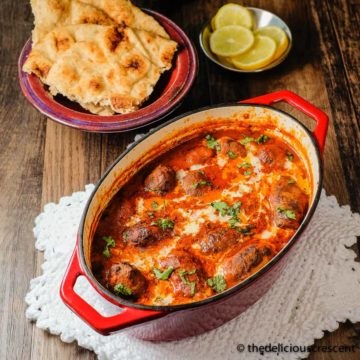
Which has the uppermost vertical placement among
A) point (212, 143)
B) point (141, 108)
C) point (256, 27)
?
point (256, 27)

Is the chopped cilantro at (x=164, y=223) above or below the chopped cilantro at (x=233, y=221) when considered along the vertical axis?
below

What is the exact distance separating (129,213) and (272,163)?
64 cm

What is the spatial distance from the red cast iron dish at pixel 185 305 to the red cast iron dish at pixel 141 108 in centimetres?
27

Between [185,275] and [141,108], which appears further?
[141,108]

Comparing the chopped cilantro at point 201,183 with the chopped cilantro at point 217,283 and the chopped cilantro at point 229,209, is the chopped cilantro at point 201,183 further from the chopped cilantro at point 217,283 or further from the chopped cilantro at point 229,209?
the chopped cilantro at point 217,283

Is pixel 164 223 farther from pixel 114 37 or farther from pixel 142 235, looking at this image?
pixel 114 37

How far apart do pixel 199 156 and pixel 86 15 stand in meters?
1.07

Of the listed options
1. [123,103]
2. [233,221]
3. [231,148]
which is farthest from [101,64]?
[233,221]

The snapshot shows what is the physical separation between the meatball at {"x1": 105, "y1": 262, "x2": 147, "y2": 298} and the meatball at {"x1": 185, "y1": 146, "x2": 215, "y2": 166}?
0.57m

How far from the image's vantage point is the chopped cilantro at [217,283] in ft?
6.40

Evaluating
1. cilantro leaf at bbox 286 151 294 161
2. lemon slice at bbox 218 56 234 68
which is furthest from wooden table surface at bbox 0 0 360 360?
cilantro leaf at bbox 286 151 294 161

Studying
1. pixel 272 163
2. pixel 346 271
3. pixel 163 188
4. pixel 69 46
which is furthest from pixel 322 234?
pixel 69 46

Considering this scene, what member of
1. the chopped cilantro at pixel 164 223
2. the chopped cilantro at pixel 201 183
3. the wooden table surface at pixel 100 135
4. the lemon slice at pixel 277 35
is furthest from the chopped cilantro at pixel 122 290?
the lemon slice at pixel 277 35

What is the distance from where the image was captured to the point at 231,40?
2.93 m
